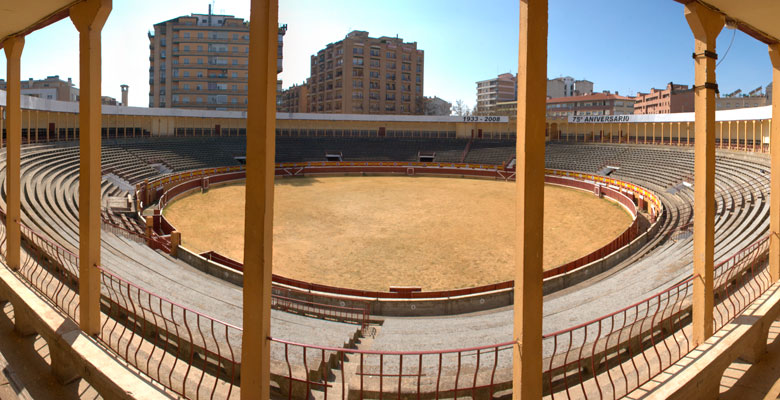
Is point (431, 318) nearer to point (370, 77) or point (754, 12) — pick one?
point (754, 12)

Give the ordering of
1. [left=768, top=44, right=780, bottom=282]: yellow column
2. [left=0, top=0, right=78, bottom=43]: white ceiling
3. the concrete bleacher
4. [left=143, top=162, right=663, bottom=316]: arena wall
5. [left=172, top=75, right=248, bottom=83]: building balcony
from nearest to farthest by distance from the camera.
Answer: [left=0, top=0, right=78, bottom=43]: white ceiling
[left=768, top=44, right=780, bottom=282]: yellow column
the concrete bleacher
[left=143, top=162, right=663, bottom=316]: arena wall
[left=172, top=75, right=248, bottom=83]: building balcony

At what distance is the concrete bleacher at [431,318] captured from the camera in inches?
326

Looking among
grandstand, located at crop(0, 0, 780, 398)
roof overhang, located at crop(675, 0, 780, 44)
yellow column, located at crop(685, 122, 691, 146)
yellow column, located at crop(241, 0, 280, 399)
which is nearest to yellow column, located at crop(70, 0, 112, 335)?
grandstand, located at crop(0, 0, 780, 398)

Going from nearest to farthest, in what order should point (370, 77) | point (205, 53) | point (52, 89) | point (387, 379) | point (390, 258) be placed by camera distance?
point (387, 379)
point (390, 258)
point (205, 53)
point (370, 77)
point (52, 89)

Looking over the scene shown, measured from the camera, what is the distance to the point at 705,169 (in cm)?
565

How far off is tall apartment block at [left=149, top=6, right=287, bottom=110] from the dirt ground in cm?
3342

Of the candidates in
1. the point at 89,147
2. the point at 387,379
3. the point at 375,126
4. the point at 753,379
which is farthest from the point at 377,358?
the point at 375,126

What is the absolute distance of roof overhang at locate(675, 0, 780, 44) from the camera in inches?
206

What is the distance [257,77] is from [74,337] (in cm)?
371

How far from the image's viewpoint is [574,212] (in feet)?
79.5

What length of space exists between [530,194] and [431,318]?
7318mm

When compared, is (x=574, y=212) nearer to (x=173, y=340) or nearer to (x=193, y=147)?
(x=173, y=340)

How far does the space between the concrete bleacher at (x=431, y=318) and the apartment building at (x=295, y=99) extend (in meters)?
55.9

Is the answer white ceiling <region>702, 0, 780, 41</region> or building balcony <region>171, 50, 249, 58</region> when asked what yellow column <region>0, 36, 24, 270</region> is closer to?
white ceiling <region>702, 0, 780, 41</region>
